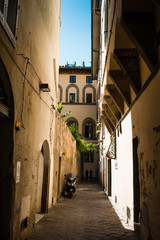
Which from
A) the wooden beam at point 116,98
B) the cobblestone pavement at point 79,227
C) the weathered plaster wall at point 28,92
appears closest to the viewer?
the weathered plaster wall at point 28,92

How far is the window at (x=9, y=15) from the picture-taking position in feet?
12.9

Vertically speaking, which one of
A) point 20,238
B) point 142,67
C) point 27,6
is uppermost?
point 27,6

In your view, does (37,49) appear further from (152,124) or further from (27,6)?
(152,124)

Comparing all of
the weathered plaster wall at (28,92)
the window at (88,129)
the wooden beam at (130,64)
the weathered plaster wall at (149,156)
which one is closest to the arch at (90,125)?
the window at (88,129)

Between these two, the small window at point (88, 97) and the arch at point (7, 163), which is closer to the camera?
the arch at point (7, 163)

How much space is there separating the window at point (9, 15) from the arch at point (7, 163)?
903 mm

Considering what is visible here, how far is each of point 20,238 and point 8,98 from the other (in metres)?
3.00

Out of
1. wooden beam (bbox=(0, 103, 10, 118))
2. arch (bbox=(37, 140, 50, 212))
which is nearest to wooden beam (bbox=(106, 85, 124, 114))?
arch (bbox=(37, 140, 50, 212))

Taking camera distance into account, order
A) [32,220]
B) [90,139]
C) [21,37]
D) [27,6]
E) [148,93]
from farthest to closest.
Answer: [90,139] < [32,220] < [27,6] < [21,37] < [148,93]

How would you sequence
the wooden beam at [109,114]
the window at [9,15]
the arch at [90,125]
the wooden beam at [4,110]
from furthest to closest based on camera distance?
the arch at [90,125] < the wooden beam at [109,114] < the wooden beam at [4,110] < the window at [9,15]

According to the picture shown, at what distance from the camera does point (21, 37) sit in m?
4.98

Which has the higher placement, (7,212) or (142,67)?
(142,67)

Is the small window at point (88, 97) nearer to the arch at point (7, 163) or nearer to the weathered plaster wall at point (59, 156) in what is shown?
the weathered plaster wall at point (59, 156)

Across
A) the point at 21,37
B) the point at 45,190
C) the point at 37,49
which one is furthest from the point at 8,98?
the point at 45,190
